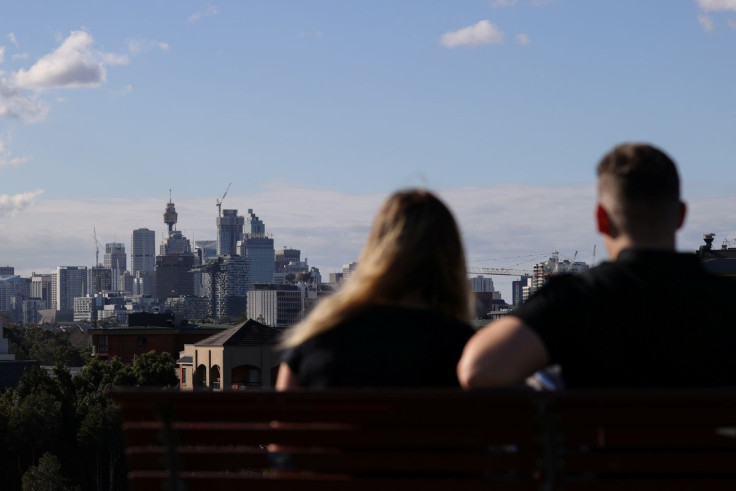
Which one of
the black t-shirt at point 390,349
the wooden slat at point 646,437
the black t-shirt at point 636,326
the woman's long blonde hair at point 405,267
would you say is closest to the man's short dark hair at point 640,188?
the black t-shirt at point 636,326

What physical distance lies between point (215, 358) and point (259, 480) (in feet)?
286

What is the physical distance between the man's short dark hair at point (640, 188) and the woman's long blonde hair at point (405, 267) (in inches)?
20.5

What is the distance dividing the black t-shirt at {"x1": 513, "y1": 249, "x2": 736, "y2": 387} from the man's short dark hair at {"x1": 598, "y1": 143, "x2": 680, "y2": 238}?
0.12 metres

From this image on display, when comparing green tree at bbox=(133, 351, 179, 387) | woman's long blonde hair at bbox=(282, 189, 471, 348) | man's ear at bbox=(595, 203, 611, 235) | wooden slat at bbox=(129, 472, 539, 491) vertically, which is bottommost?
green tree at bbox=(133, 351, 179, 387)

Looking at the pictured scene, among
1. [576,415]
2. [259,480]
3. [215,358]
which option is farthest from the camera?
[215,358]

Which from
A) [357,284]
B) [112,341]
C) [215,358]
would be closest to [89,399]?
[215,358]

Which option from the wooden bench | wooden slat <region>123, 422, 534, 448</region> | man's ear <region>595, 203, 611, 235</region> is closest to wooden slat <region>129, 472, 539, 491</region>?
the wooden bench

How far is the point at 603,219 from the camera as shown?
14.6 ft

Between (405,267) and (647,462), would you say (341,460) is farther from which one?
(647,462)

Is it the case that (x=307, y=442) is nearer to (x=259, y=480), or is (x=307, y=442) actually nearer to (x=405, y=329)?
(x=259, y=480)

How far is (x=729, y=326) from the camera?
4.32 m

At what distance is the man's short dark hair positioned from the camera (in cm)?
431

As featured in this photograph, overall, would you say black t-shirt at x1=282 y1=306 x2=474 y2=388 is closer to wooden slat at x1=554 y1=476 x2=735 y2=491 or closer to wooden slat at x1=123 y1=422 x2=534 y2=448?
wooden slat at x1=123 y1=422 x2=534 y2=448

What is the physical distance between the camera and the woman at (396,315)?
4.29m
